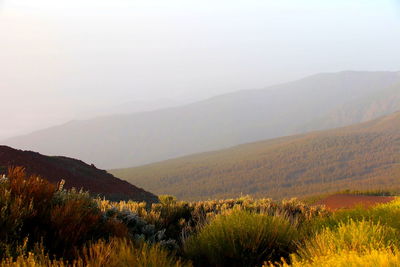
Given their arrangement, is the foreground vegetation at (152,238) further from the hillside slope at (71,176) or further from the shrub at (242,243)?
the hillside slope at (71,176)

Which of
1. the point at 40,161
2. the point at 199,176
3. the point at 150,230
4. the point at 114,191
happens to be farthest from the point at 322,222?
the point at 199,176

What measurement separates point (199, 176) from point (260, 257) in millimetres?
76539

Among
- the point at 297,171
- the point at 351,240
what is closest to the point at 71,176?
the point at 351,240

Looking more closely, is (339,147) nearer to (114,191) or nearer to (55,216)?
(114,191)

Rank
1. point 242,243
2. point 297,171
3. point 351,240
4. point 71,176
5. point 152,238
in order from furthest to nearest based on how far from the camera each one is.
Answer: point 297,171, point 71,176, point 152,238, point 242,243, point 351,240

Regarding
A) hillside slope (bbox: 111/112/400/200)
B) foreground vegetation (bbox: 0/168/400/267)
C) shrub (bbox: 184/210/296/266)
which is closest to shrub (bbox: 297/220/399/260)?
foreground vegetation (bbox: 0/168/400/267)

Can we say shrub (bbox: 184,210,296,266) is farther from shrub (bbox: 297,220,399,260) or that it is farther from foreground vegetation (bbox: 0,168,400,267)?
shrub (bbox: 297,220,399,260)

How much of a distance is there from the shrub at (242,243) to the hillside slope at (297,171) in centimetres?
5033

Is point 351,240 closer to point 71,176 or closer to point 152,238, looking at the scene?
point 152,238

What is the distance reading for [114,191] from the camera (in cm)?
2438

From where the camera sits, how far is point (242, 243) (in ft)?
20.6

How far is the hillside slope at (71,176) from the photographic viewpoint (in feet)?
74.0

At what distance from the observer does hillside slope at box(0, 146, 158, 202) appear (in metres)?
22.6

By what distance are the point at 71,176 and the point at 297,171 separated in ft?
194
